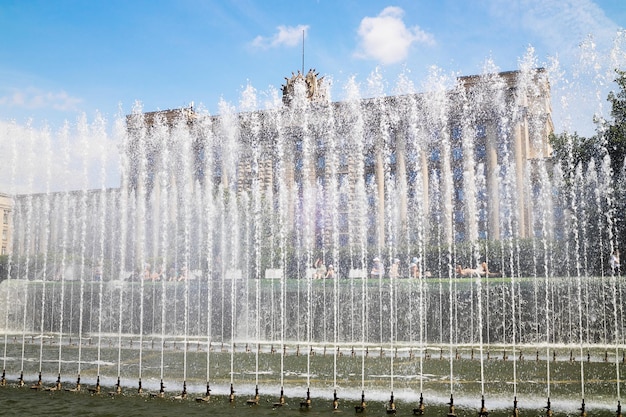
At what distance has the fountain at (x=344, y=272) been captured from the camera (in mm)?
15422

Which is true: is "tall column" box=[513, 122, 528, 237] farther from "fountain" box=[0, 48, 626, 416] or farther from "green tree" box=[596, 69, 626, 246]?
"green tree" box=[596, 69, 626, 246]

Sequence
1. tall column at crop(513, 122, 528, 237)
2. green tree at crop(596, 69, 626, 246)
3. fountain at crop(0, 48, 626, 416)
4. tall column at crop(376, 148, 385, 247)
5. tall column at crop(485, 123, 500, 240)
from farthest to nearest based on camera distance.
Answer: tall column at crop(376, 148, 385, 247) → tall column at crop(485, 123, 500, 240) → tall column at crop(513, 122, 528, 237) → green tree at crop(596, 69, 626, 246) → fountain at crop(0, 48, 626, 416)

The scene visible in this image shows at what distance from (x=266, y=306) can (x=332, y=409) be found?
15377 millimetres

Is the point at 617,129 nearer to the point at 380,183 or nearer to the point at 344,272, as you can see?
the point at 344,272

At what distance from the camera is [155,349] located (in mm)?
22062

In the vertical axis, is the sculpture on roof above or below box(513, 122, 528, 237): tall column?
above

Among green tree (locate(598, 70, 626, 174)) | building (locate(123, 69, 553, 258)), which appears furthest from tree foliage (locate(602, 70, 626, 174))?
building (locate(123, 69, 553, 258))

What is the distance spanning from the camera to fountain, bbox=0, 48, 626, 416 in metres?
15.4

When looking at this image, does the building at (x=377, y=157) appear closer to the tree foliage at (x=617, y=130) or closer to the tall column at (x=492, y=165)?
the tall column at (x=492, y=165)

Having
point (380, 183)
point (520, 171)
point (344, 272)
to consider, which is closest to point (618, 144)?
point (344, 272)

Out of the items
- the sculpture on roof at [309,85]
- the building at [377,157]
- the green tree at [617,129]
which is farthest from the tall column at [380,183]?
the green tree at [617,129]

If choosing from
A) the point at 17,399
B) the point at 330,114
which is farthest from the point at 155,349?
the point at 330,114

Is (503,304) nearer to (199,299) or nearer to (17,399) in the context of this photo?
(199,299)

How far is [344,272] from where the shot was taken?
133 feet
